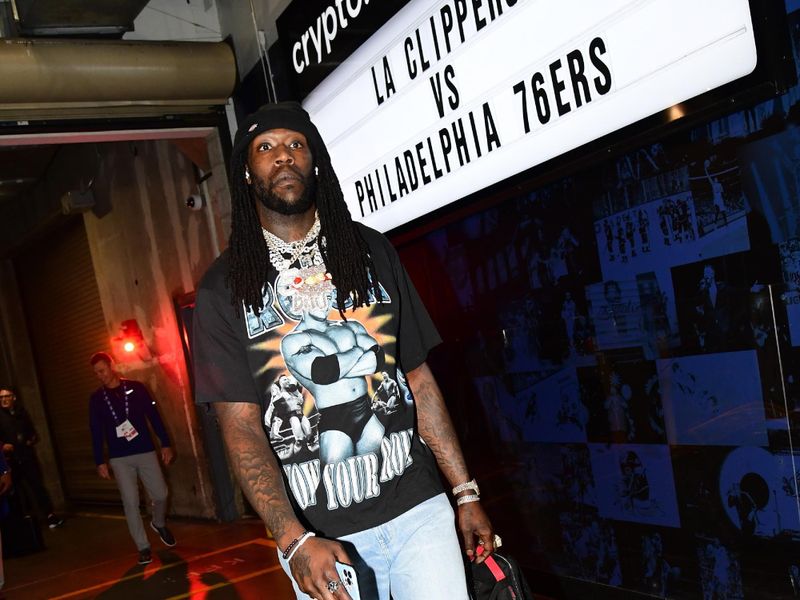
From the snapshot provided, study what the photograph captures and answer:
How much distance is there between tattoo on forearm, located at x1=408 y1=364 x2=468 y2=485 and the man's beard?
535 mm

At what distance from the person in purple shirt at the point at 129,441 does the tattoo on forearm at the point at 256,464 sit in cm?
583

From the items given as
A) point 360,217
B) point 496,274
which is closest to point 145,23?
point 360,217

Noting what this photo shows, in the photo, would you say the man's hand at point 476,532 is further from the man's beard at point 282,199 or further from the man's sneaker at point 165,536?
the man's sneaker at point 165,536

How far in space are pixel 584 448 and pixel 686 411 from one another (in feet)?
2.16

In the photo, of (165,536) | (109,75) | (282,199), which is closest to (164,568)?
(165,536)

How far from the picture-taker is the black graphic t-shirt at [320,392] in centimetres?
206

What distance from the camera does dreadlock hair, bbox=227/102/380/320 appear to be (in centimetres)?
216

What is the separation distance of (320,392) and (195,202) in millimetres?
6221

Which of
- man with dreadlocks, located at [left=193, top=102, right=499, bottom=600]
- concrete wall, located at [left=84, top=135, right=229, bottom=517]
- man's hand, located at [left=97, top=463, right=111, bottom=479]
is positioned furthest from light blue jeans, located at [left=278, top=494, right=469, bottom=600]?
man's hand, located at [left=97, top=463, right=111, bottom=479]

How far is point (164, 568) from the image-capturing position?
693cm

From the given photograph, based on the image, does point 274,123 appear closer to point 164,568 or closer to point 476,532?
point 476,532

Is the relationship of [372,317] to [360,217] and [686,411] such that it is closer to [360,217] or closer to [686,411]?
[686,411]

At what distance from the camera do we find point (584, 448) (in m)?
3.68

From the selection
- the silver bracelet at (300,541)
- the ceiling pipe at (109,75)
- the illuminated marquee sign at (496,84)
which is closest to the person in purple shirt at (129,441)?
the ceiling pipe at (109,75)
